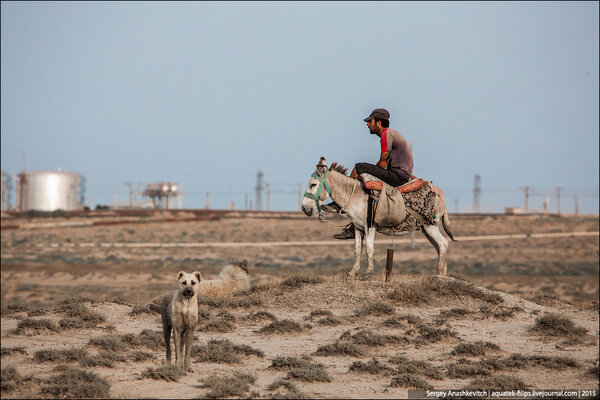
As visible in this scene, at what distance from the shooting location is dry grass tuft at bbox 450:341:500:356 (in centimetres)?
1345

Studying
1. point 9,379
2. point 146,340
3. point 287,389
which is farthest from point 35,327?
point 287,389

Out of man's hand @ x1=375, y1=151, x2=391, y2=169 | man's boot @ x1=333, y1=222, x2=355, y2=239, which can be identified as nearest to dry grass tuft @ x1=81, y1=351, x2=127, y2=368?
man's boot @ x1=333, y1=222, x2=355, y2=239

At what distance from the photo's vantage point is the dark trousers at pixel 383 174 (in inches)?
653

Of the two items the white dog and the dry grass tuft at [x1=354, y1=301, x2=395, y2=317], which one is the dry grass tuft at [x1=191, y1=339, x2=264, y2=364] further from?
the white dog

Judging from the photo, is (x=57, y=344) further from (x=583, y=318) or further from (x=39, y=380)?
(x=583, y=318)

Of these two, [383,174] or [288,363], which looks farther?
[383,174]

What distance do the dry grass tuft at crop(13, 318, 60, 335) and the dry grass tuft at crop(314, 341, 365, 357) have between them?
598cm

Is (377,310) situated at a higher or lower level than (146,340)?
higher

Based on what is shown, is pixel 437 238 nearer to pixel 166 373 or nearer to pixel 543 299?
pixel 543 299

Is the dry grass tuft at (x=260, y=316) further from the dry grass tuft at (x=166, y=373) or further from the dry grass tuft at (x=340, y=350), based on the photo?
the dry grass tuft at (x=166, y=373)

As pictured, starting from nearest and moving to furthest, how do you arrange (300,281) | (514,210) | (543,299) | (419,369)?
→ (419,369), (300,281), (543,299), (514,210)

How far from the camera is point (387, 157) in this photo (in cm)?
1667

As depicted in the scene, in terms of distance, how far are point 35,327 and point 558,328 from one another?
36.0ft

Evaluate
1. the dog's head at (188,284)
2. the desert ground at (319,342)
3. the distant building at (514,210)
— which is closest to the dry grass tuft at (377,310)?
the desert ground at (319,342)
